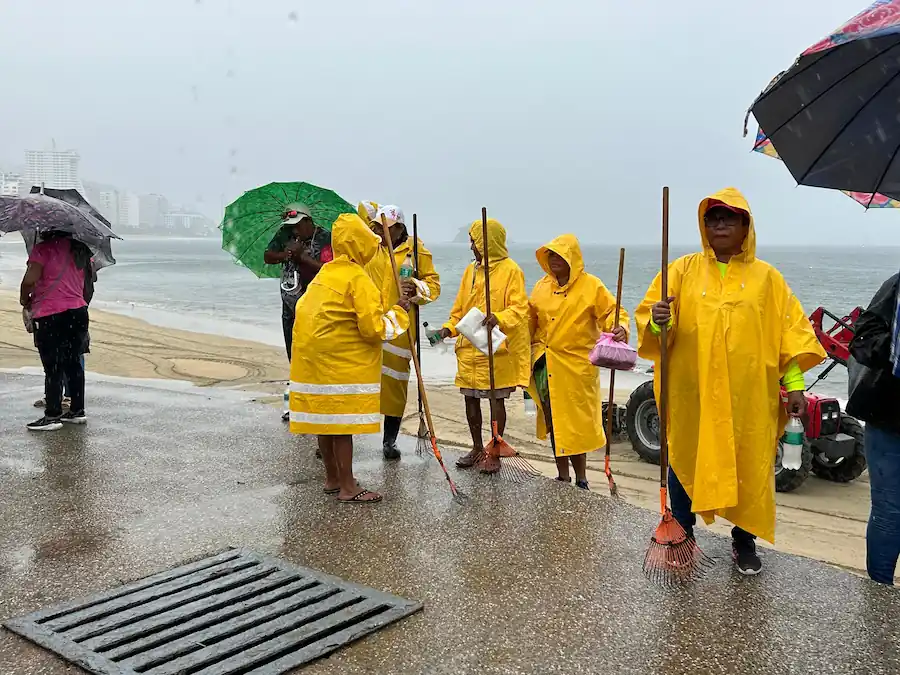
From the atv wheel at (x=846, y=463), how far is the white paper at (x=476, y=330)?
4255 millimetres

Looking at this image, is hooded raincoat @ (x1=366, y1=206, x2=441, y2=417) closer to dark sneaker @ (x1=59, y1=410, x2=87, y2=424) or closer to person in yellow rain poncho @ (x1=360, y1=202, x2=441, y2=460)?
person in yellow rain poncho @ (x1=360, y1=202, x2=441, y2=460)

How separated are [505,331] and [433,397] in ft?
24.8

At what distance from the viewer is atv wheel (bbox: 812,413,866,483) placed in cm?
788

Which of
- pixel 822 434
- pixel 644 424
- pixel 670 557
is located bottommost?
pixel 644 424

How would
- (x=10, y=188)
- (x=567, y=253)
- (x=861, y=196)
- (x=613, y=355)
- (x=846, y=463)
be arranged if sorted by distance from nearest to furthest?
(x=861, y=196), (x=613, y=355), (x=567, y=253), (x=846, y=463), (x=10, y=188)

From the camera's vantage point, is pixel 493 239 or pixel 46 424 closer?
pixel 493 239

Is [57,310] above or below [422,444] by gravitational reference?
above

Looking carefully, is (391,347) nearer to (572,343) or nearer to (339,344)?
(339,344)

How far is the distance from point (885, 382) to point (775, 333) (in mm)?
492

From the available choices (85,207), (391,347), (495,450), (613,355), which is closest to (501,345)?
(495,450)

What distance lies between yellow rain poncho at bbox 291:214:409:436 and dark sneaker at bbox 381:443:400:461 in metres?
1.20

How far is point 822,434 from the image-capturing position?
776cm

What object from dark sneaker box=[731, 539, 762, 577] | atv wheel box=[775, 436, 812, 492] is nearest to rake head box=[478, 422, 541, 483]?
dark sneaker box=[731, 539, 762, 577]

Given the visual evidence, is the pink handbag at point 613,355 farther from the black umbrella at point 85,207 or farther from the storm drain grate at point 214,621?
the black umbrella at point 85,207
